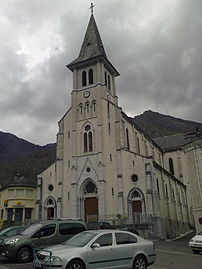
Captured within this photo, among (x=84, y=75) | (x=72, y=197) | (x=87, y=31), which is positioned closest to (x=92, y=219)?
(x=72, y=197)

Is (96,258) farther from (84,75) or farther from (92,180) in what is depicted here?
(84,75)

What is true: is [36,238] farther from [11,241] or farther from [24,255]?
[11,241]

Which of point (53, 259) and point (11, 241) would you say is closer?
point (53, 259)

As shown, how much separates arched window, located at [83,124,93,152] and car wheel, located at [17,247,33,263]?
23.7 m

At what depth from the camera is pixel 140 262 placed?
33.8ft

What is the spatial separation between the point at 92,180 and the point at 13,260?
21695mm

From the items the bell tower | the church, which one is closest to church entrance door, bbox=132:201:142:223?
the church

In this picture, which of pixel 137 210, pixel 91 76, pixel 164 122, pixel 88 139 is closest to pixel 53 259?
pixel 137 210

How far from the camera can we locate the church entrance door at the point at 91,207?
33.3m

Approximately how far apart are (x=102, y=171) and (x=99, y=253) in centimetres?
2440

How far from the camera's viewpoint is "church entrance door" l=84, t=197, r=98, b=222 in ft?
109

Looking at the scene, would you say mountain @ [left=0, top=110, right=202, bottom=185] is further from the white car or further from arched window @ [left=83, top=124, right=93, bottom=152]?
the white car

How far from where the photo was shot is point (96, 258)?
9297 millimetres

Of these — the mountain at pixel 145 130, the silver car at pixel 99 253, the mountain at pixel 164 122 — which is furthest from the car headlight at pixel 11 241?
the mountain at pixel 164 122
